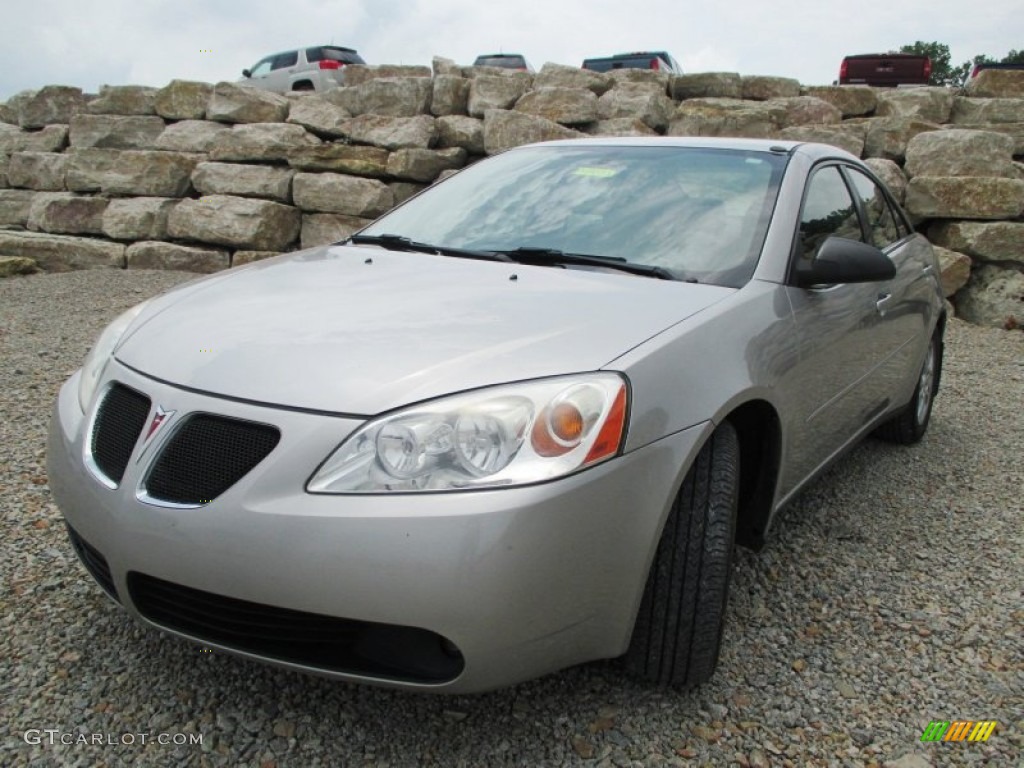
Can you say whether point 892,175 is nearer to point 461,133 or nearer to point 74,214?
point 461,133

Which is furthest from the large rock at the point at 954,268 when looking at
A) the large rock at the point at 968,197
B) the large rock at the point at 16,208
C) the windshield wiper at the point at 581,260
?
the large rock at the point at 16,208

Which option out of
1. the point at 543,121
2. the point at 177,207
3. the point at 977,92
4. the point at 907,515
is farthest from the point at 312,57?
the point at 907,515

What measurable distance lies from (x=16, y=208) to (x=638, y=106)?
834 centimetres

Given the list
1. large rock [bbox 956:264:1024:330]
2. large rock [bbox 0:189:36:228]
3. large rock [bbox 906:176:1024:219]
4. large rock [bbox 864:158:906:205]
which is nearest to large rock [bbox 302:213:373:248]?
large rock [bbox 0:189:36:228]

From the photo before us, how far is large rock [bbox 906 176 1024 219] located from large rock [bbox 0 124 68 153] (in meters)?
11.0

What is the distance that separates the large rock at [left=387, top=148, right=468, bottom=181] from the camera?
9406 mm

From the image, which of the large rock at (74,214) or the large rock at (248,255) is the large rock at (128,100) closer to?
the large rock at (74,214)

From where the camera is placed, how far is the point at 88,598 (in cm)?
253

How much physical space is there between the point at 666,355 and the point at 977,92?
1069 cm

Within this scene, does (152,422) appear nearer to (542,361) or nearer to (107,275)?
(542,361)

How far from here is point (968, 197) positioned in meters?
8.10

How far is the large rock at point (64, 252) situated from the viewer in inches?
396

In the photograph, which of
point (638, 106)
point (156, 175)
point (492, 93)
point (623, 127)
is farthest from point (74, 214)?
point (638, 106)

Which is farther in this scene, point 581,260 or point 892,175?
point 892,175
